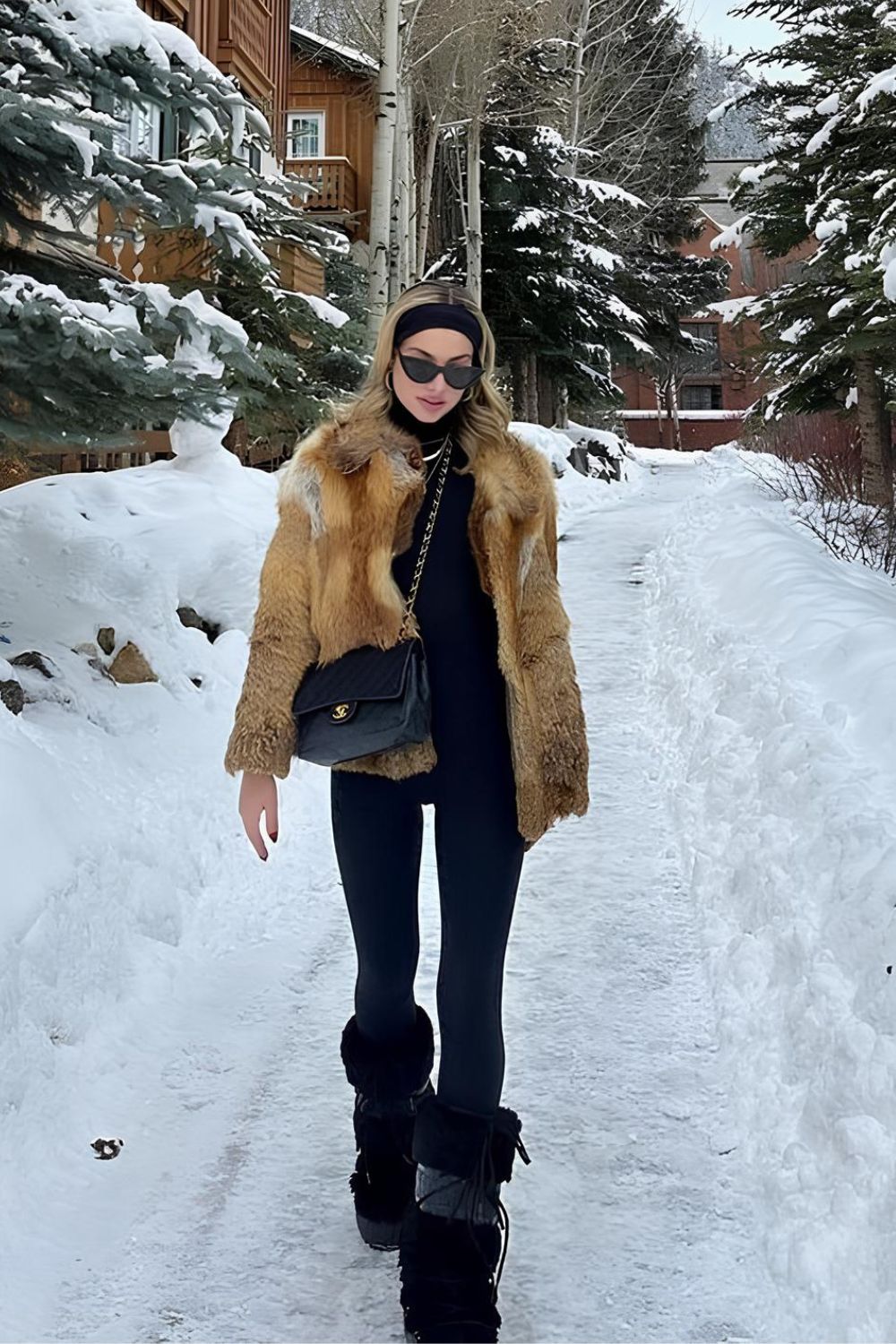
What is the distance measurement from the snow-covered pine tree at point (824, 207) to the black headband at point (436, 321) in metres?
8.70

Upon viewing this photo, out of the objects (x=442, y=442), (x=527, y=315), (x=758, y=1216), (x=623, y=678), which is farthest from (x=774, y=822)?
(x=527, y=315)

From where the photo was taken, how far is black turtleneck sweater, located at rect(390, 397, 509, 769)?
2.46 meters

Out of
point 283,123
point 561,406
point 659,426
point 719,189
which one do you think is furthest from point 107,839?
point 719,189

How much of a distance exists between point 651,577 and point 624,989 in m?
8.46

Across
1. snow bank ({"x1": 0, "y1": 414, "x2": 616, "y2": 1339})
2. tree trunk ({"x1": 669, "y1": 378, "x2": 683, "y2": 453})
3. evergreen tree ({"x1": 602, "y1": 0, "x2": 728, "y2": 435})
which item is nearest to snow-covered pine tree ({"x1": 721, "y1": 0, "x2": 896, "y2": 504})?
snow bank ({"x1": 0, "y1": 414, "x2": 616, "y2": 1339})

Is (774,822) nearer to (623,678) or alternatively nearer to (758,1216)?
(758,1216)

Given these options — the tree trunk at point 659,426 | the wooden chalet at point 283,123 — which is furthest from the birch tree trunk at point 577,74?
the tree trunk at point 659,426

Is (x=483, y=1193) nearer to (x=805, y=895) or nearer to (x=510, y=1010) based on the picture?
(x=510, y=1010)

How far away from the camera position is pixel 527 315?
77.3 feet

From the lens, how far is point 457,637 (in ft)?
8.14

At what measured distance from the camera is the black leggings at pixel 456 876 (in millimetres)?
2447

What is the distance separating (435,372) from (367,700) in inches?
26.8

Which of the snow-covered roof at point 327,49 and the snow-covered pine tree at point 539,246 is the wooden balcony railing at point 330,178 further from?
the snow-covered pine tree at point 539,246

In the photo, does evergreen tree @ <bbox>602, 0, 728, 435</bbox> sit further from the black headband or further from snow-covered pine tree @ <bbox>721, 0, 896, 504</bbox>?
the black headband
